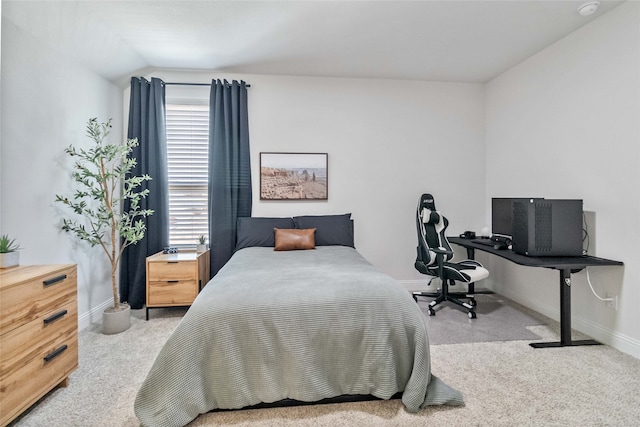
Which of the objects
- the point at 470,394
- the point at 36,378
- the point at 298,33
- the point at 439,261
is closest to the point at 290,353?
the point at 470,394

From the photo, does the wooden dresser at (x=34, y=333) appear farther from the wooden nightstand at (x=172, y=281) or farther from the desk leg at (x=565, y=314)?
the desk leg at (x=565, y=314)

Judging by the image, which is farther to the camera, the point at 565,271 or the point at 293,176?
the point at 293,176

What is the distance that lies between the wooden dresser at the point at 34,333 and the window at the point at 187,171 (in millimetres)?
1782

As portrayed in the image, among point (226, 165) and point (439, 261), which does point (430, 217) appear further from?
point (226, 165)

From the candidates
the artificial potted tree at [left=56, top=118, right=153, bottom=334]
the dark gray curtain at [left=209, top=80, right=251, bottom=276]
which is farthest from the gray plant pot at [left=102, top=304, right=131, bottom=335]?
the dark gray curtain at [left=209, top=80, right=251, bottom=276]

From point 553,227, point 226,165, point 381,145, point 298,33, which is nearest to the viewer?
point 553,227

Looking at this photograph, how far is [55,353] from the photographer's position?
1.94 metres

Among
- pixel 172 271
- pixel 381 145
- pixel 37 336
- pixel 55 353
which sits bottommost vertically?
pixel 55 353

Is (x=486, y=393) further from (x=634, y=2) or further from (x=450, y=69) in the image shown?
(x=450, y=69)

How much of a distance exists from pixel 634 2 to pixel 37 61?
4.53 m

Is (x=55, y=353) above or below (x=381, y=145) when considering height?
A: below

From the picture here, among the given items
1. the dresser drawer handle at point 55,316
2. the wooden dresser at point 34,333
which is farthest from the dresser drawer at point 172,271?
the dresser drawer handle at point 55,316

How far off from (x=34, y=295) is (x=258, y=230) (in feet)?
6.74

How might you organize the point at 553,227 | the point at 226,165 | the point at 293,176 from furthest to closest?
the point at 293,176
the point at 226,165
the point at 553,227
